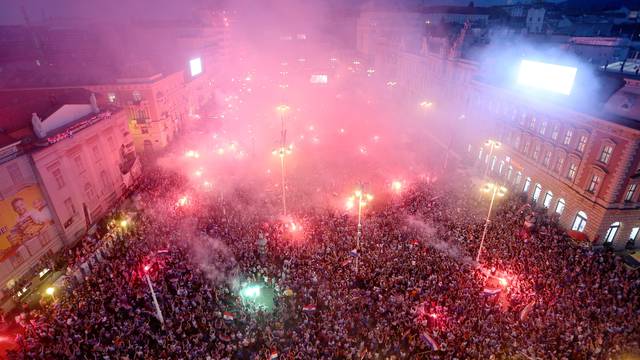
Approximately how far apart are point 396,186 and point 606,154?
15609mm

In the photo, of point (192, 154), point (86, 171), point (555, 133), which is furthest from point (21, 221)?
point (555, 133)

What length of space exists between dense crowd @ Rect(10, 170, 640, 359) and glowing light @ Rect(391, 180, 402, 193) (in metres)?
5.87

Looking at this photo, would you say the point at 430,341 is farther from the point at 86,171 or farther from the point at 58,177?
the point at 86,171

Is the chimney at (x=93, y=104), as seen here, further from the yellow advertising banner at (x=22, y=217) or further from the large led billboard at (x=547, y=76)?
the large led billboard at (x=547, y=76)

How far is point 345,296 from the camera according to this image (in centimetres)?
1956

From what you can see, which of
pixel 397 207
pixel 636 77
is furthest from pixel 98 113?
pixel 636 77

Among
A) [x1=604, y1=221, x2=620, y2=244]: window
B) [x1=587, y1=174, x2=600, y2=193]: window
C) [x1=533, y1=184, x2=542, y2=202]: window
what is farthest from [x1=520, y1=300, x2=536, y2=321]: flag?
[x1=533, y1=184, x2=542, y2=202]: window

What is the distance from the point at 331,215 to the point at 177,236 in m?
11.1

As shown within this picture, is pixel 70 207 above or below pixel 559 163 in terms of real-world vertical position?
below

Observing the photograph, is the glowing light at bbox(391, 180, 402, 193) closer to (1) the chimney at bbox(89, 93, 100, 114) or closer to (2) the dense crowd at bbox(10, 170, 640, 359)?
(2) the dense crowd at bbox(10, 170, 640, 359)

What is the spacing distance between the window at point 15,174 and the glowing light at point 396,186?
90.9 feet

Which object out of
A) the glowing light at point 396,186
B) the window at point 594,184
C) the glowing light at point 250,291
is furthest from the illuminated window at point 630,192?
the glowing light at point 250,291

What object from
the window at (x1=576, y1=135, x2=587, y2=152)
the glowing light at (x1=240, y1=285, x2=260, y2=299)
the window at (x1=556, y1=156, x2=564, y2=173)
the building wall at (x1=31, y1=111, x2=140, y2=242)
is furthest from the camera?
the window at (x1=556, y1=156, x2=564, y2=173)

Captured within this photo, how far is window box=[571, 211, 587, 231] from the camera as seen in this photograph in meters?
26.2
